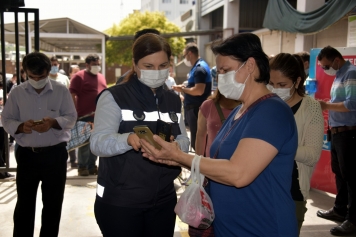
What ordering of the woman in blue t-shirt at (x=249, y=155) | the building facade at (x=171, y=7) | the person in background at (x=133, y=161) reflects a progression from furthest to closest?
the building facade at (x=171, y=7) < the person in background at (x=133, y=161) < the woman in blue t-shirt at (x=249, y=155)

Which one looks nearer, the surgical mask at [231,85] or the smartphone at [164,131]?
the surgical mask at [231,85]

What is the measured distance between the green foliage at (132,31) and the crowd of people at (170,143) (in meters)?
31.6

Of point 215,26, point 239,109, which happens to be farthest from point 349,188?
point 215,26

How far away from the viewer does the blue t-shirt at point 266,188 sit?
202 cm

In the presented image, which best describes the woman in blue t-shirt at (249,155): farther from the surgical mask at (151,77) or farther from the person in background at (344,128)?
the person in background at (344,128)

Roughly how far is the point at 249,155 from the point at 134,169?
0.87 metres

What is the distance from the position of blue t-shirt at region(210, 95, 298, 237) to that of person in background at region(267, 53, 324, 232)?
988mm

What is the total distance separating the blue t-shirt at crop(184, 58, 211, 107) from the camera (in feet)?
23.1

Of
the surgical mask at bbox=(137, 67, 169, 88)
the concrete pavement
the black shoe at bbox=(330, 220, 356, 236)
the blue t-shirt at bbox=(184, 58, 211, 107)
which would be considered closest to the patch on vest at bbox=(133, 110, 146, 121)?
the surgical mask at bbox=(137, 67, 169, 88)

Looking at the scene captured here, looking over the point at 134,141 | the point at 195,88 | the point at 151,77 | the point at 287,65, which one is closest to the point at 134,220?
the point at 134,141

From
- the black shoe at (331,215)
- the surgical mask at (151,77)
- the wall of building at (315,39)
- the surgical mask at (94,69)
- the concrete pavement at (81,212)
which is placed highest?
the wall of building at (315,39)

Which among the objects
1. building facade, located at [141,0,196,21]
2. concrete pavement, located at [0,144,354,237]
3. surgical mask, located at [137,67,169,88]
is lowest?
concrete pavement, located at [0,144,354,237]

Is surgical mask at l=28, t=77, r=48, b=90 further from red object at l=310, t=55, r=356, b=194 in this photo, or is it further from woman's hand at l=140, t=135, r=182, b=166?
red object at l=310, t=55, r=356, b=194

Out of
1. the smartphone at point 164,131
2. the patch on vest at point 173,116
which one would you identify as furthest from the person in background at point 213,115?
the smartphone at point 164,131
